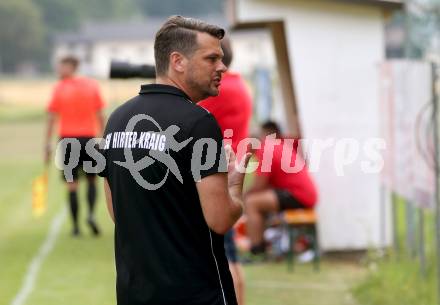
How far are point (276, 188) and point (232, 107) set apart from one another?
4580 mm

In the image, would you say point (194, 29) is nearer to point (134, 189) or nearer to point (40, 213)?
point (134, 189)

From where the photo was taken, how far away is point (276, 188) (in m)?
13.0

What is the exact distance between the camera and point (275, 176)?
13070mm

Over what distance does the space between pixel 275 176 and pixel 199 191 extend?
314 inches

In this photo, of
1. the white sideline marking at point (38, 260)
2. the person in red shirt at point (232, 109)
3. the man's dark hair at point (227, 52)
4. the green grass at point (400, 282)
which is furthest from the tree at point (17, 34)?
the man's dark hair at point (227, 52)

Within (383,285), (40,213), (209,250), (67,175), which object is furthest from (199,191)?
(40,213)

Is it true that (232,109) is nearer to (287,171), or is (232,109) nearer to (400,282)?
(400,282)

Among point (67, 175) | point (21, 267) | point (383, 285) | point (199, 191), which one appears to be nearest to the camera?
point (199, 191)

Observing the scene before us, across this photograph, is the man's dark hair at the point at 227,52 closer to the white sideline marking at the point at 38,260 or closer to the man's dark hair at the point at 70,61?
the white sideline marking at the point at 38,260

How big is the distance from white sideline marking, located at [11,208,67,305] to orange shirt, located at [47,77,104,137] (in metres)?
1.30

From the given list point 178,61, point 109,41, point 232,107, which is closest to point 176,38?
point 178,61

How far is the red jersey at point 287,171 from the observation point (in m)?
12.7

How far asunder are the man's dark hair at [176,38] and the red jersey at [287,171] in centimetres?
722

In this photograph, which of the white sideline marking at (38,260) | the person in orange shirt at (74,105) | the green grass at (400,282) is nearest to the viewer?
the green grass at (400,282)
